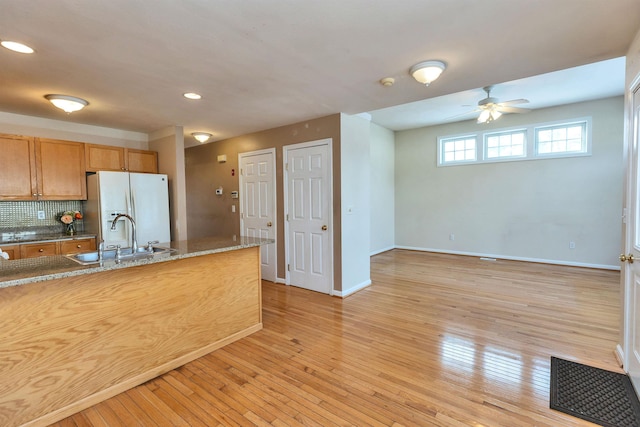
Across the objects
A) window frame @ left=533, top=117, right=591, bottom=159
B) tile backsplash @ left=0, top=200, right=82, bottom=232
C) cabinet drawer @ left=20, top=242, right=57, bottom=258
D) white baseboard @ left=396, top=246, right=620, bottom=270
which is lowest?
white baseboard @ left=396, top=246, right=620, bottom=270

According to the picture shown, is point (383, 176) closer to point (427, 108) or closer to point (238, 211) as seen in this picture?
point (427, 108)

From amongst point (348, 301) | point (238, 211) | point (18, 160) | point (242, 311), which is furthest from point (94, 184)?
point (348, 301)

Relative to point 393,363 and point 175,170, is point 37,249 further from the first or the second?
point 393,363

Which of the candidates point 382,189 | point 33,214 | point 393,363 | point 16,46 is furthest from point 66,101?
point 382,189

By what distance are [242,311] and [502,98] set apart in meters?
4.93

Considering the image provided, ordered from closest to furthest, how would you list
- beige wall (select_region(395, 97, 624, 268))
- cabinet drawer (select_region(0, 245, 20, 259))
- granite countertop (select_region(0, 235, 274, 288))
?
1. granite countertop (select_region(0, 235, 274, 288))
2. cabinet drawer (select_region(0, 245, 20, 259))
3. beige wall (select_region(395, 97, 624, 268))

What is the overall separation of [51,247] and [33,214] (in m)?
0.77

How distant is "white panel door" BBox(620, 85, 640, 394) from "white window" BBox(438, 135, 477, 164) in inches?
166

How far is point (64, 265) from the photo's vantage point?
1.85 meters

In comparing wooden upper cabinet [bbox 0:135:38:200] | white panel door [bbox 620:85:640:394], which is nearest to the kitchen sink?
wooden upper cabinet [bbox 0:135:38:200]

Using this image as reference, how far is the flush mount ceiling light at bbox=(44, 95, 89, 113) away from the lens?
2996 millimetres

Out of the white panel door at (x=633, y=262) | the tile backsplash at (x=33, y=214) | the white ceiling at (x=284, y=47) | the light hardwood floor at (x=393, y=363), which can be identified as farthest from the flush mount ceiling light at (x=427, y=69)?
the tile backsplash at (x=33, y=214)

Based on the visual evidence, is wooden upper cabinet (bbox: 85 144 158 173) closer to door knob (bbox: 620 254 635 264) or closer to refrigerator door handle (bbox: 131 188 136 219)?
refrigerator door handle (bbox: 131 188 136 219)

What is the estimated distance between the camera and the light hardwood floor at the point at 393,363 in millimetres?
1818
